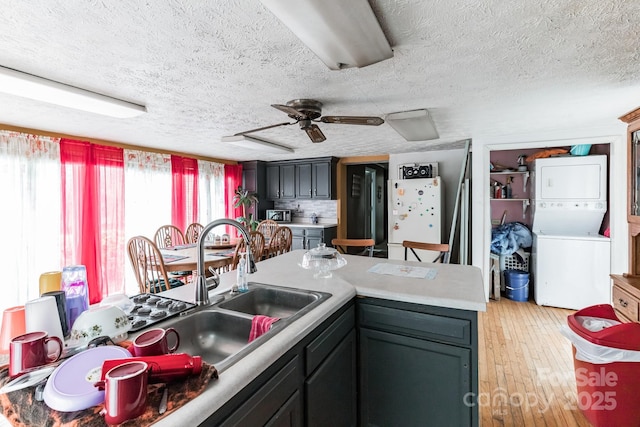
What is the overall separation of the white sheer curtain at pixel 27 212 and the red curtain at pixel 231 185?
2.62 m

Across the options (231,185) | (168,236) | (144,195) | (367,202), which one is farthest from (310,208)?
(144,195)

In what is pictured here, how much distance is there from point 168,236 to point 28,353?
3.72 meters

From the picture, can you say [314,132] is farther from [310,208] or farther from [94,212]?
[310,208]

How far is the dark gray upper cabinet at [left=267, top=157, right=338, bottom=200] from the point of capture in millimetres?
5414

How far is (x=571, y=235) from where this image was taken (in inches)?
145

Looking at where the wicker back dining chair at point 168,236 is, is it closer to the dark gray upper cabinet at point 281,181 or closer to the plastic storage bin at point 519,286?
the dark gray upper cabinet at point 281,181

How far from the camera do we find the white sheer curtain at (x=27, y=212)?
3.05 metres

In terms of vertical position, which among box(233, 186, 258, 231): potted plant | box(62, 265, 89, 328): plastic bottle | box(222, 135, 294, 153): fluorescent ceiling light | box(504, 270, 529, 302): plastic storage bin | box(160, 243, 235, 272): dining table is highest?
box(222, 135, 294, 153): fluorescent ceiling light

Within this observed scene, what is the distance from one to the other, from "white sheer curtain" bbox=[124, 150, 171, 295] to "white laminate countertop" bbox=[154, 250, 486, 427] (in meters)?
2.91

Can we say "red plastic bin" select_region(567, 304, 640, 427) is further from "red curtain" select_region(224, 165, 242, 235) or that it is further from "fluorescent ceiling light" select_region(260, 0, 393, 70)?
"red curtain" select_region(224, 165, 242, 235)

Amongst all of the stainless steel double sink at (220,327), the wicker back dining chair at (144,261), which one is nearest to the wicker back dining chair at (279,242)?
the wicker back dining chair at (144,261)

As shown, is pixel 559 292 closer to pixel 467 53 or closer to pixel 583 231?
pixel 583 231

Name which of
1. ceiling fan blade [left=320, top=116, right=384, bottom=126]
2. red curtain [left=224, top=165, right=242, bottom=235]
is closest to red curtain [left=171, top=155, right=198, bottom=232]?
red curtain [left=224, top=165, right=242, bottom=235]

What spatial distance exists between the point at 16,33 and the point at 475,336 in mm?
2579
